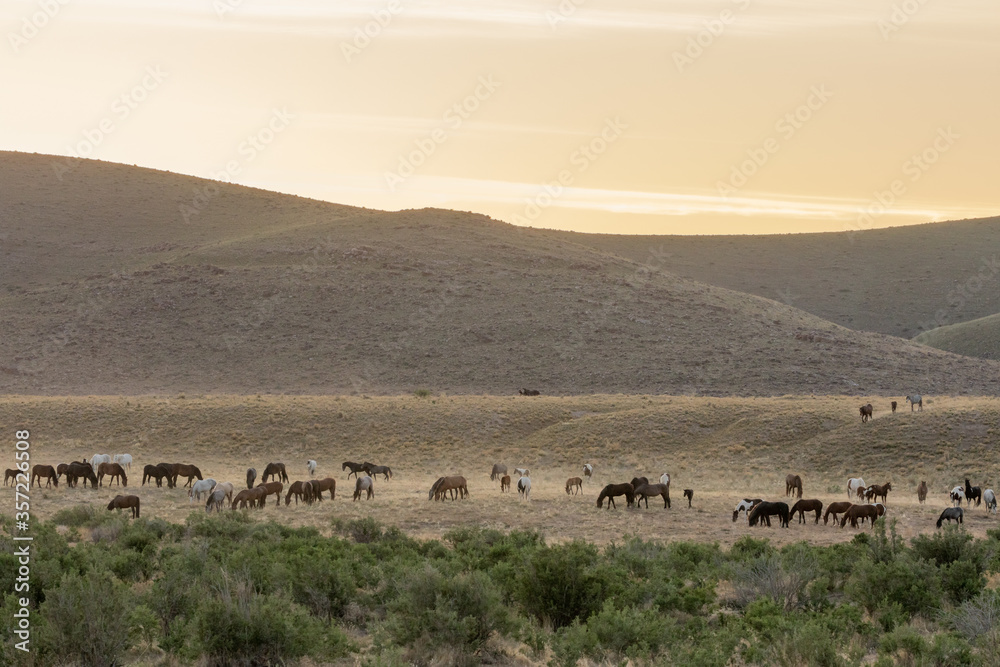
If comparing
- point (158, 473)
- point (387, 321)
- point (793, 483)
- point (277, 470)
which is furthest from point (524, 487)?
point (387, 321)

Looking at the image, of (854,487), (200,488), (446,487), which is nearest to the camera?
(200,488)

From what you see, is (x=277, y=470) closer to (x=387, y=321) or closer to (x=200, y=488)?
(x=200, y=488)

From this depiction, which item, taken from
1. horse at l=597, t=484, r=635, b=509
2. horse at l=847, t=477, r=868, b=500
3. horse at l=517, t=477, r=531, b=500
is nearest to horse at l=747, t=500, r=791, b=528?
horse at l=597, t=484, r=635, b=509

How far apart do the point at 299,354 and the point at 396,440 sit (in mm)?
28634

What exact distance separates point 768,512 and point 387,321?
55.6 meters

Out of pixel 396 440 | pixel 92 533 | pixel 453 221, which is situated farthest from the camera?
pixel 453 221

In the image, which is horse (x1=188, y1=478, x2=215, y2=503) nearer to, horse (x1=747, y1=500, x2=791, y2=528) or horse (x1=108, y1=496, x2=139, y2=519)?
horse (x1=108, y1=496, x2=139, y2=519)

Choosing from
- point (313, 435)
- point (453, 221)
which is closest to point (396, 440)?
point (313, 435)

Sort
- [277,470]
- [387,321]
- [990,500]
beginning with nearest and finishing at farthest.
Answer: [990,500], [277,470], [387,321]

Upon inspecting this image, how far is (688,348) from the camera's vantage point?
70.4 metres

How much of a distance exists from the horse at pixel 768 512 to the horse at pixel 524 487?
7.50 metres

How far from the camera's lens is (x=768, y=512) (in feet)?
79.2

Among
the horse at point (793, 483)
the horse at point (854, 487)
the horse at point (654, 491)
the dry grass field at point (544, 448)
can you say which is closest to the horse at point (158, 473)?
the dry grass field at point (544, 448)

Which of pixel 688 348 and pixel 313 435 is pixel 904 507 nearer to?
pixel 313 435
